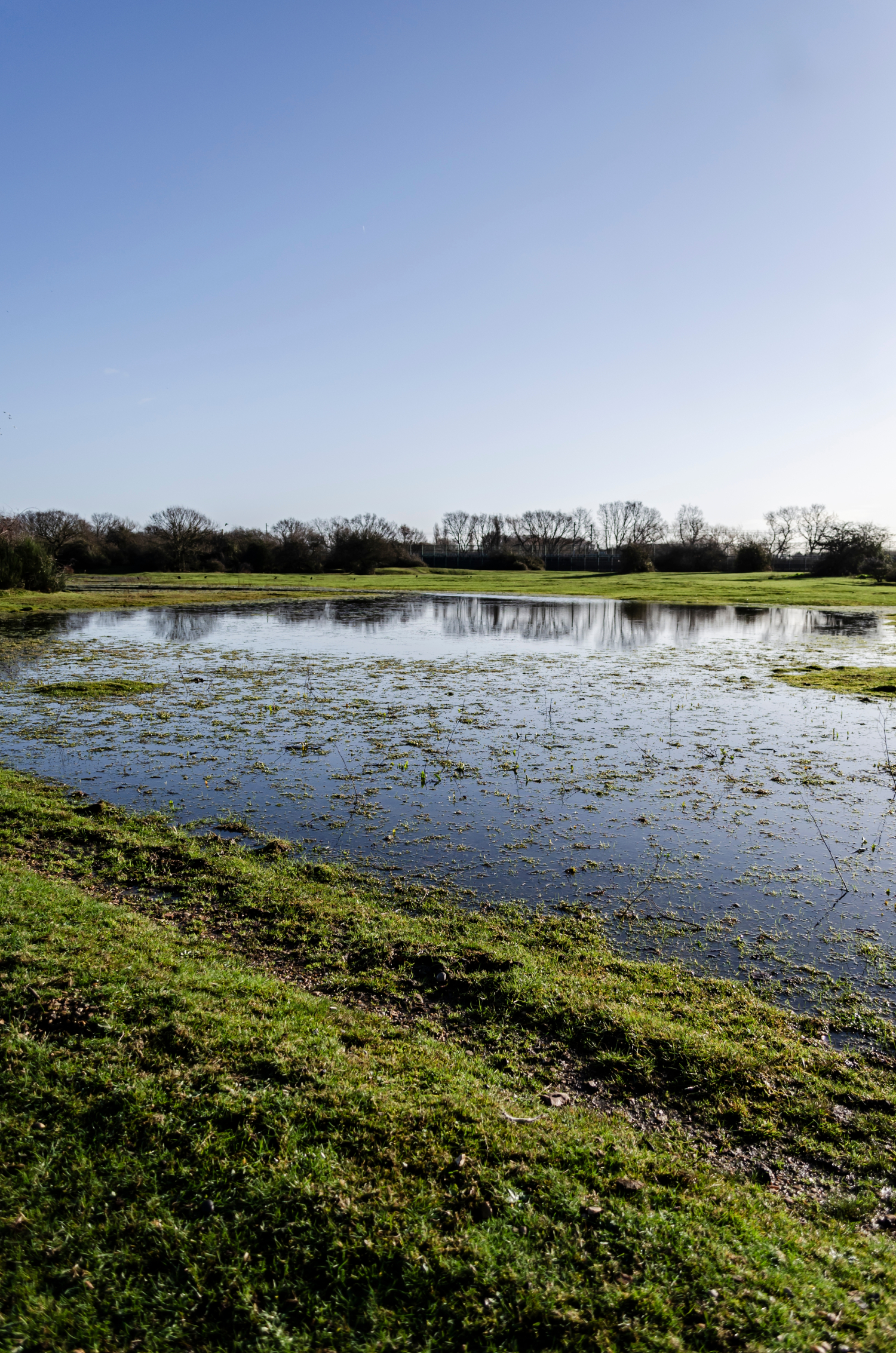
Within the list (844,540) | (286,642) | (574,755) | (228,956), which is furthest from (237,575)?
(228,956)

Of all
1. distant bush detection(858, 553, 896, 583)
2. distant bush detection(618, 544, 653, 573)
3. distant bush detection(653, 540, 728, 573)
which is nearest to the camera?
distant bush detection(858, 553, 896, 583)

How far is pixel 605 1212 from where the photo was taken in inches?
149

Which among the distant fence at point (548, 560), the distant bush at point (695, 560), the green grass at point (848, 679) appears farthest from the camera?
the distant fence at point (548, 560)

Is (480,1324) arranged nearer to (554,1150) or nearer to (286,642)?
(554,1150)

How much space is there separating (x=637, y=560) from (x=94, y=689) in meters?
83.4

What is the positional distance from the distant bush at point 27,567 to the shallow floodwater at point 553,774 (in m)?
24.1

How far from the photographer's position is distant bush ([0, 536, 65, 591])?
4738cm

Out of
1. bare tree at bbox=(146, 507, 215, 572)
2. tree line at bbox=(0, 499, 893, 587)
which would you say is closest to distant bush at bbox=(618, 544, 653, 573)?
tree line at bbox=(0, 499, 893, 587)

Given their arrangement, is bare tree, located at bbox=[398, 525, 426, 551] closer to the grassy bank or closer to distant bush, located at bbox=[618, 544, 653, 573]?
distant bush, located at bbox=[618, 544, 653, 573]

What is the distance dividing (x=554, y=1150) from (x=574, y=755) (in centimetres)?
992

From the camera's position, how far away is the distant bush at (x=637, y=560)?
93312 millimetres

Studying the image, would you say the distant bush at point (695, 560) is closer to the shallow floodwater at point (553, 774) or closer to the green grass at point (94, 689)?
the shallow floodwater at point (553, 774)

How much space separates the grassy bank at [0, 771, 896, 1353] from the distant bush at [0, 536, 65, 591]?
159 feet

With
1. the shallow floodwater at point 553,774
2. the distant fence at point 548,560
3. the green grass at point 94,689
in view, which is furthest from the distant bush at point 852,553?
the green grass at point 94,689
